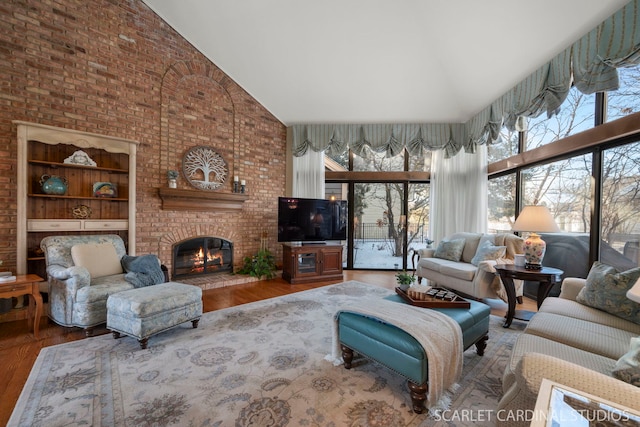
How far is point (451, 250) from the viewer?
4523 mm

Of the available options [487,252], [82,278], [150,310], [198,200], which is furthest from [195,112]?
[487,252]

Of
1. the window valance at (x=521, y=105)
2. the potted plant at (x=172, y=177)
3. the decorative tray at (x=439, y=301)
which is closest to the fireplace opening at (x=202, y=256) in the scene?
the potted plant at (x=172, y=177)

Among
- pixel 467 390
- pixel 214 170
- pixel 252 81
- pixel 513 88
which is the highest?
pixel 252 81

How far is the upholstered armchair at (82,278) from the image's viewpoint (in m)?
2.68

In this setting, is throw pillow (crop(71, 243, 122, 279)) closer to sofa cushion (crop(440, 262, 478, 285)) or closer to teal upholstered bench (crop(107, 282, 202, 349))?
teal upholstered bench (crop(107, 282, 202, 349))

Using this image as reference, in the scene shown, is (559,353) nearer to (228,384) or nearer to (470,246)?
→ (228,384)

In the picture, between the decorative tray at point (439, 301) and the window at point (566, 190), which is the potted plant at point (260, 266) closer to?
the decorative tray at point (439, 301)

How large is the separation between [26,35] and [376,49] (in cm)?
435

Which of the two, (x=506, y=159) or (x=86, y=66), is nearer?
(x=86, y=66)

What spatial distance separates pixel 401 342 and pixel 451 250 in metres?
3.20

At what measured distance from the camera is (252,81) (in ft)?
16.6

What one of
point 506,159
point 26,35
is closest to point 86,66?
point 26,35

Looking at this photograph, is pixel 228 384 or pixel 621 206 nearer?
pixel 228 384

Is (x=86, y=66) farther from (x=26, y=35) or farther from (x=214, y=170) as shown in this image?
(x=214, y=170)
